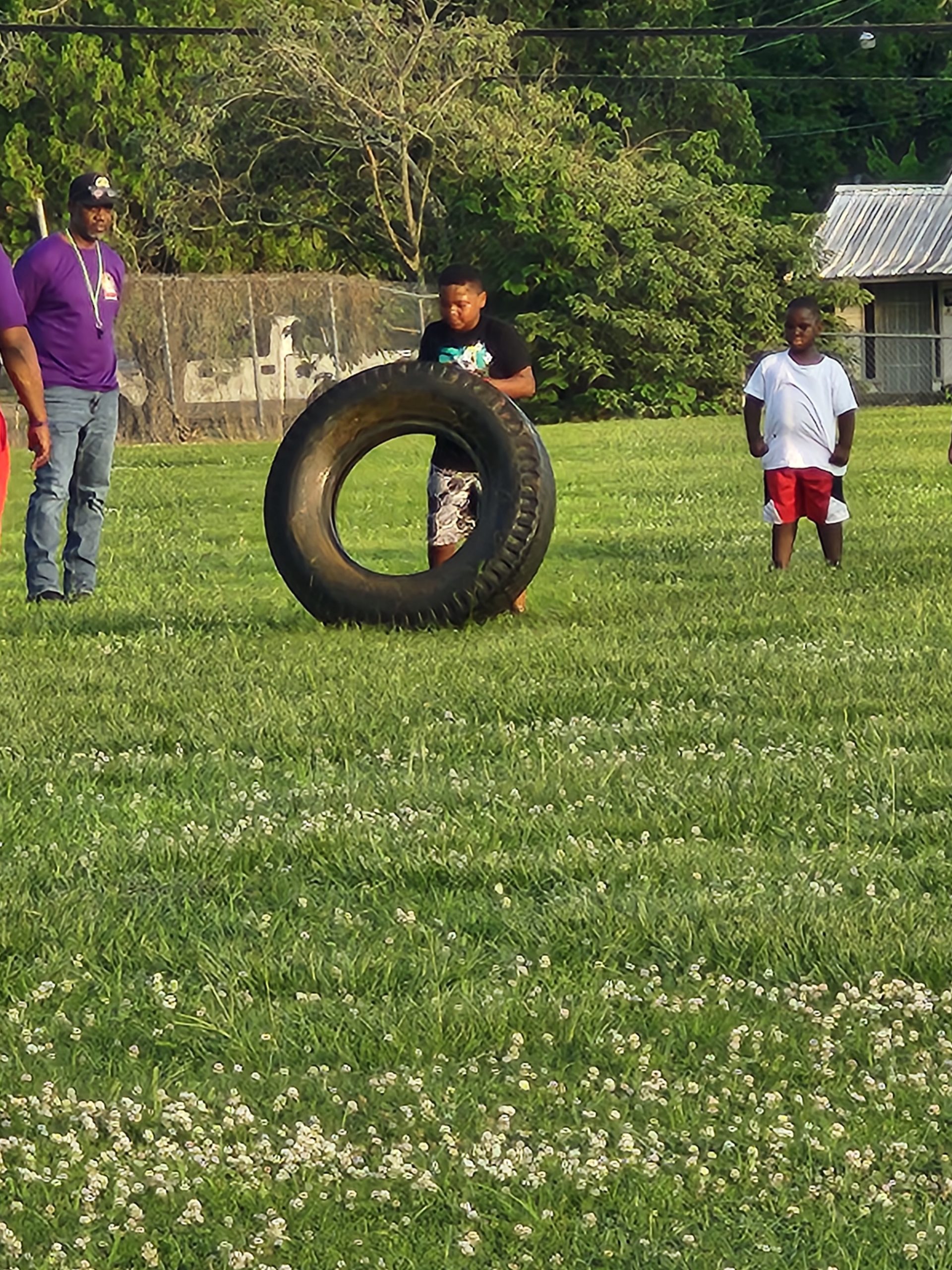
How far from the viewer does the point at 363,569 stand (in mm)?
9578

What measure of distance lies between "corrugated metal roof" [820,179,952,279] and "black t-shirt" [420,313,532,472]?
3733 centimetres

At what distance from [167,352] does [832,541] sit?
22525 millimetres

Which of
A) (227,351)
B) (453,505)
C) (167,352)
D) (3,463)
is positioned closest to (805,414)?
(453,505)

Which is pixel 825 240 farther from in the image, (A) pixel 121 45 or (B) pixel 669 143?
(A) pixel 121 45

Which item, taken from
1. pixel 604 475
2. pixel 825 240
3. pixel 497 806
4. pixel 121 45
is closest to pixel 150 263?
pixel 121 45

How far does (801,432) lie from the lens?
1148 centimetres

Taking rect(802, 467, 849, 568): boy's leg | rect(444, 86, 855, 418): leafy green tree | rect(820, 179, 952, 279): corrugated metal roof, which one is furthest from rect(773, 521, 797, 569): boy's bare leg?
rect(820, 179, 952, 279): corrugated metal roof

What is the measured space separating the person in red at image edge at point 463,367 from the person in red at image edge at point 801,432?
166cm

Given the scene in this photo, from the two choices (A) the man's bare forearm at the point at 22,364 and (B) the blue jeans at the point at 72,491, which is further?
(B) the blue jeans at the point at 72,491

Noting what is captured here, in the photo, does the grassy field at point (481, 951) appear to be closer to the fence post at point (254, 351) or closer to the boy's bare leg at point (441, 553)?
the boy's bare leg at point (441, 553)

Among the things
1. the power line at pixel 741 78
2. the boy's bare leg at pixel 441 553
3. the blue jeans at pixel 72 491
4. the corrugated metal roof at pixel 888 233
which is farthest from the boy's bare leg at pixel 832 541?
the corrugated metal roof at pixel 888 233

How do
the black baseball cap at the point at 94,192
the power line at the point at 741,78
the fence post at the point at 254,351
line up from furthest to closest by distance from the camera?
the power line at the point at 741,78 < the fence post at the point at 254,351 < the black baseball cap at the point at 94,192

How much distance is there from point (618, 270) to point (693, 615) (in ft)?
103

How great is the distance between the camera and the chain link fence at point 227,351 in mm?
32938
